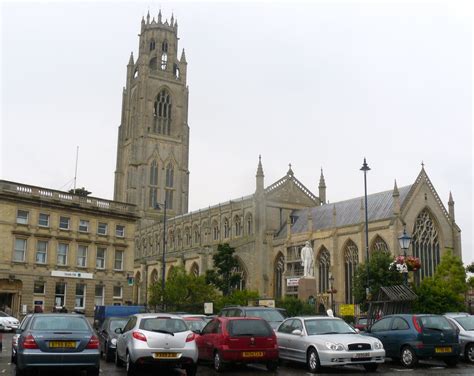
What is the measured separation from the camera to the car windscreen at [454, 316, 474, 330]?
19583 mm

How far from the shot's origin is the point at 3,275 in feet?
136

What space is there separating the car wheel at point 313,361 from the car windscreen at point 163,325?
139 inches

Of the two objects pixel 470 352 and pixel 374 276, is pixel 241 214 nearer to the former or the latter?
pixel 374 276

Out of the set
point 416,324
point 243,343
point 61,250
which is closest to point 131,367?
point 243,343

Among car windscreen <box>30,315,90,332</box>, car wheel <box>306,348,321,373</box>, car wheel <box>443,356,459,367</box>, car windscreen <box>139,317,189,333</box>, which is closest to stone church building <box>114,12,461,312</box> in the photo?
car wheel <box>443,356,459,367</box>

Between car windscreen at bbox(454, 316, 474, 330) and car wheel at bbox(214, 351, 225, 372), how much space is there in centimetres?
859

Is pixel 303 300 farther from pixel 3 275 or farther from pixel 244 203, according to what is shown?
pixel 244 203

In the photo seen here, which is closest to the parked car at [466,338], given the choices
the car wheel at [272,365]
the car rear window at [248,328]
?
the car wheel at [272,365]

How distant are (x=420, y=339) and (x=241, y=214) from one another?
188ft

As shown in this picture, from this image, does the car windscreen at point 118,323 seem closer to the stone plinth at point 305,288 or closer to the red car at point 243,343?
the red car at point 243,343

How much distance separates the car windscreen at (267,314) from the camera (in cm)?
2031

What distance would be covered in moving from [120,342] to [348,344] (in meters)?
6.06

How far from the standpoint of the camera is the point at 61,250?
45094 mm

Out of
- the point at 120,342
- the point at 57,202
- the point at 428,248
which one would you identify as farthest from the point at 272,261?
the point at 120,342
